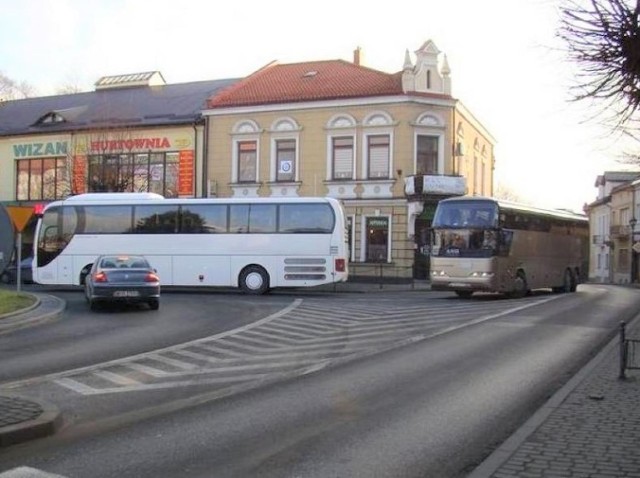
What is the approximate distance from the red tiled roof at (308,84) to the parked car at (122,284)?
19.6m

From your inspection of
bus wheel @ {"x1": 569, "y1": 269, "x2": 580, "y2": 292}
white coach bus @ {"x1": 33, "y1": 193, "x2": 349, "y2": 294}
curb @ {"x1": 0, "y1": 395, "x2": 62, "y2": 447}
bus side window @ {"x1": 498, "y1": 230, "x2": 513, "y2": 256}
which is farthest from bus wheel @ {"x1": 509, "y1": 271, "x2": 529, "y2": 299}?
curb @ {"x1": 0, "y1": 395, "x2": 62, "y2": 447}

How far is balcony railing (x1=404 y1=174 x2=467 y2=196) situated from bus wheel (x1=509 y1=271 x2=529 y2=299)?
871cm

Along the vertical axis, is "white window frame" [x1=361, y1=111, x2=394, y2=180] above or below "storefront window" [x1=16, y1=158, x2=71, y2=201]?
above

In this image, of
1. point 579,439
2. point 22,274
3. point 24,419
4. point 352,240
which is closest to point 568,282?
point 352,240

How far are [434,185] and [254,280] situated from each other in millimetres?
11940

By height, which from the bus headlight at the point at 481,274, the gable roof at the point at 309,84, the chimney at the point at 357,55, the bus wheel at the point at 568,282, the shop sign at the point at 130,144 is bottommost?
the bus wheel at the point at 568,282

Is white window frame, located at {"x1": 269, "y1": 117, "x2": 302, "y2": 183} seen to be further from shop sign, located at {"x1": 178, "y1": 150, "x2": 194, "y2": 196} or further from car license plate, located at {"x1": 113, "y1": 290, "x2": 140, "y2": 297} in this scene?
car license plate, located at {"x1": 113, "y1": 290, "x2": 140, "y2": 297}

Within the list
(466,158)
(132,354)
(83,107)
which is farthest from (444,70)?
(132,354)

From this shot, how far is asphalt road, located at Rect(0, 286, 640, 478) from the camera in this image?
19.6 ft

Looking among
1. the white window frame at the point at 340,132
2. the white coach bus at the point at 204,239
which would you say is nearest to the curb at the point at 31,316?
the white coach bus at the point at 204,239

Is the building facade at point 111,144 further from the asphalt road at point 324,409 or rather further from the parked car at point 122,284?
the asphalt road at point 324,409

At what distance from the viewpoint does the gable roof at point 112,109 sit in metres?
40.8

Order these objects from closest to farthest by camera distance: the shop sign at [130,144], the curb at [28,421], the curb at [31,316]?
the curb at [28,421] < the curb at [31,316] < the shop sign at [130,144]

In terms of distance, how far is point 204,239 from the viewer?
90.1ft
